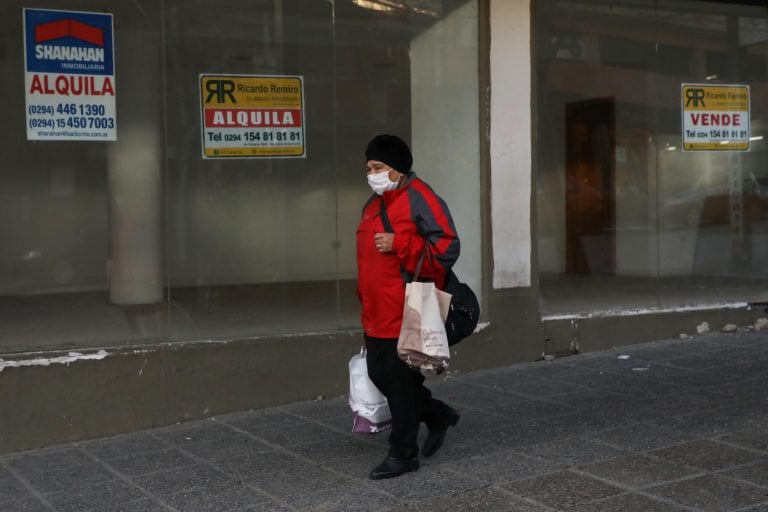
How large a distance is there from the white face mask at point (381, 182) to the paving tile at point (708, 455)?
6.94 ft

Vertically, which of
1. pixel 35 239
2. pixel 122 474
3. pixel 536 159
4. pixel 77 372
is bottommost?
pixel 122 474

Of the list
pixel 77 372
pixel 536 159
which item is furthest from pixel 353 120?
pixel 77 372

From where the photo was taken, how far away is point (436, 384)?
304 inches

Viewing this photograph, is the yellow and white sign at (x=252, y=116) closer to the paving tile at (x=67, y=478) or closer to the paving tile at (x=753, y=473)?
the paving tile at (x=67, y=478)

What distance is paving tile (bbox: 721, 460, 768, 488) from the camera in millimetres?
4984

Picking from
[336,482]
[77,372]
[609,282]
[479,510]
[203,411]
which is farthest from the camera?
[609,282]

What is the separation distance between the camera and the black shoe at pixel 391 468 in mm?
5254

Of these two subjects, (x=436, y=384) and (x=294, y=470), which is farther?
(x=436, y=384)

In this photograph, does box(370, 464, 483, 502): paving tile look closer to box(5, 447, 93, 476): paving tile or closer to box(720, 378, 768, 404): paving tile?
box(5, 447, 93, 476): paving tile

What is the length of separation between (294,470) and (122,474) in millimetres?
984

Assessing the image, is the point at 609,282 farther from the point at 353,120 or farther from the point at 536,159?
the point at 353,120

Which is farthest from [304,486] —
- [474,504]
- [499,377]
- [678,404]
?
[499,377]

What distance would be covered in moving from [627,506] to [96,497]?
8.86 ft

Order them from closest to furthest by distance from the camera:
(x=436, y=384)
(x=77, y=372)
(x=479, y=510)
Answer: (x=479, y=510) < (x=77, y=372) < (x=436, y=384)
